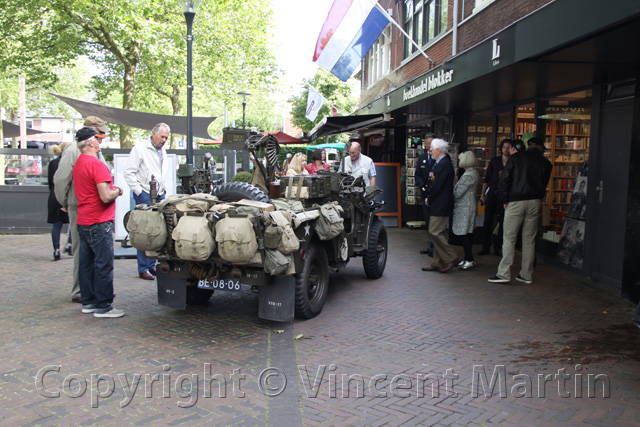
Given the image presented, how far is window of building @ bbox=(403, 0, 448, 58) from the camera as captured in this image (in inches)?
549

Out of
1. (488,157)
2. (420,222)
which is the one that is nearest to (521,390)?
(488,157)

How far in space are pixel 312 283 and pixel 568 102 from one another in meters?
5.63

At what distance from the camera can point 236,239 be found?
179 inches

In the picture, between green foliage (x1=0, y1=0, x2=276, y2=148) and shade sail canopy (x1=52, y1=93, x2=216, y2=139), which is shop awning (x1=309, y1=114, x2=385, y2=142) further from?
green foliage (x1=0, y1=0, x2=276, y2=148)

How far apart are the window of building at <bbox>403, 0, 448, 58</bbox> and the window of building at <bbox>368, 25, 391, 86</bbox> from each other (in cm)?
277

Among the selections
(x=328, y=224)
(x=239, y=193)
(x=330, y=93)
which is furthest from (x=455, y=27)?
(x=330, y=93)

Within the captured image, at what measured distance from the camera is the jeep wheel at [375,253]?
757cm

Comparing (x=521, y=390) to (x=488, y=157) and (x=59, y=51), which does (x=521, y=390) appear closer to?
(x=488, y=157)

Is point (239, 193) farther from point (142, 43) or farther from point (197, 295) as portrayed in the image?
point (142, 43)

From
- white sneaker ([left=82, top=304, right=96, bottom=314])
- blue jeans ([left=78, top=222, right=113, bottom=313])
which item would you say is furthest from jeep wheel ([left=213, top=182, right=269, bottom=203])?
white sneaker ([left=82, top=304, right=96, bottom=314])

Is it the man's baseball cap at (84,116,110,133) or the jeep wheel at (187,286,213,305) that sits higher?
the man's baseball cap at (84,116,110,133)

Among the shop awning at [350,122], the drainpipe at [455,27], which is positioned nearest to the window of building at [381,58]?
the shop awning at [350,122]

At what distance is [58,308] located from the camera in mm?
6047

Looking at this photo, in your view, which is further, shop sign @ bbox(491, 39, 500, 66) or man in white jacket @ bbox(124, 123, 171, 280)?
man in white jacket @ bbox(124, 123, 171, 280)
